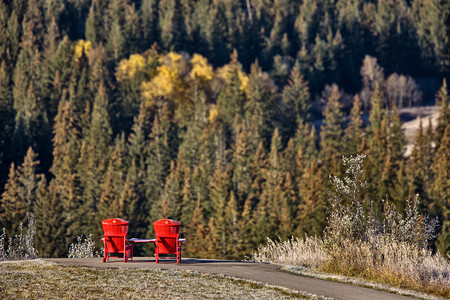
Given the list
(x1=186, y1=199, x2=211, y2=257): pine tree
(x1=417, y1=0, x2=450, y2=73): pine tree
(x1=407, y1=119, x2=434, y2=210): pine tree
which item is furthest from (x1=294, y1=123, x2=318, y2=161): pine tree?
(x1=417, y1=0, x2=450, y2=73): pine tree

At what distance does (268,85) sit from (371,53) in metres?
47.0

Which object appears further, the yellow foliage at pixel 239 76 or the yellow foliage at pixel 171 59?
the yellow foliage at pixel 171 59

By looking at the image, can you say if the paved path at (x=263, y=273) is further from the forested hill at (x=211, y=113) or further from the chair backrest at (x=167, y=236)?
the forested hill at (x=211, y=113)

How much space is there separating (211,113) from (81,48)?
132ft

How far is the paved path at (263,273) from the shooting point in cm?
1438

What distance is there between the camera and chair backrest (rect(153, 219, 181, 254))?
1706cm

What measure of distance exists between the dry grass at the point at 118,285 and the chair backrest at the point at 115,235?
5.35 feet

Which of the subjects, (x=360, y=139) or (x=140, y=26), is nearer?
(x=360, y=139)


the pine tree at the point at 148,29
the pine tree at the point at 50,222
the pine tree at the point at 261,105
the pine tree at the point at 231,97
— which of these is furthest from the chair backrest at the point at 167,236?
the pine tree at the point at 148,29

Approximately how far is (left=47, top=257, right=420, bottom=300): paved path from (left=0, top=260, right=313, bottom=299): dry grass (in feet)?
2.02

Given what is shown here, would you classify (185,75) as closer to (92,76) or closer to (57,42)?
(92,76)

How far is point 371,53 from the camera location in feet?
599

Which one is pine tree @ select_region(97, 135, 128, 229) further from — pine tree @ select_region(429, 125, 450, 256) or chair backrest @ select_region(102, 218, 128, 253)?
chair backrest @ select_region(102, 218, 128, 253)

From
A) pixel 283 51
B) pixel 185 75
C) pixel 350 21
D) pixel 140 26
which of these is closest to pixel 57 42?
pixel 140 26
